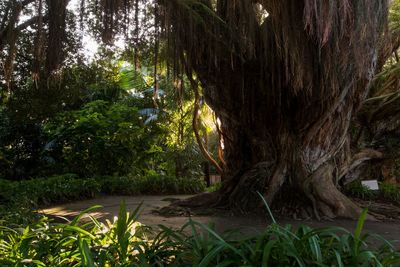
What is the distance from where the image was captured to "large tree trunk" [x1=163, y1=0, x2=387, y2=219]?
555cm

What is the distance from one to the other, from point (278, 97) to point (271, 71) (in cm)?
50

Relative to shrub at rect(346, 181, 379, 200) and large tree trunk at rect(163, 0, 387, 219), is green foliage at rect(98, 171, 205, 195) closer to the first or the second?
large tree trunk at rect(163, 0, 387, 219)

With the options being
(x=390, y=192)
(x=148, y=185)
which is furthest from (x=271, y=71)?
(x=148, y=185)

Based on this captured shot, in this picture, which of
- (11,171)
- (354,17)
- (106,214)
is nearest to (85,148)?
(11,171)

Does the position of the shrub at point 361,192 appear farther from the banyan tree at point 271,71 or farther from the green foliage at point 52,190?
the green foliage at point 52,190

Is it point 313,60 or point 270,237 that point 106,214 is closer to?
point 313,60

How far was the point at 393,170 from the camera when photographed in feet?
34.6

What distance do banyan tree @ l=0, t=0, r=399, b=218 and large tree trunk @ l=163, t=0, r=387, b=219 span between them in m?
0.02

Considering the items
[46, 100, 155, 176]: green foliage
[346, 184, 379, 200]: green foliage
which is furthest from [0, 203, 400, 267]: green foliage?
[46, 100, 155, 176]: green foliage

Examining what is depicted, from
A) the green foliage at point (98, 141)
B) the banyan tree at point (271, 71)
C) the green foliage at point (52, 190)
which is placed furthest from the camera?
the green foliage at point (98, 141)

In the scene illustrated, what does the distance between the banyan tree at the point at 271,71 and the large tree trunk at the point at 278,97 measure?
0.02 m

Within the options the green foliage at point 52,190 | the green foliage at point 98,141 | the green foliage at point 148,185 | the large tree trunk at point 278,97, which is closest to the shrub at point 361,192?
the large tree trunk at point 278,97

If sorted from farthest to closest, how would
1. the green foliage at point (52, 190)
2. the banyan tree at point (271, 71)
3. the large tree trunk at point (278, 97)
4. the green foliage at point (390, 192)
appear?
the green foliage at point (390, 192)
the green foliage at point (52, 190)
the large tree trunk at point (278, 97)
the banyan tree at point (271, 71)

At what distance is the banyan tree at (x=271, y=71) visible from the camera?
15.6ft
